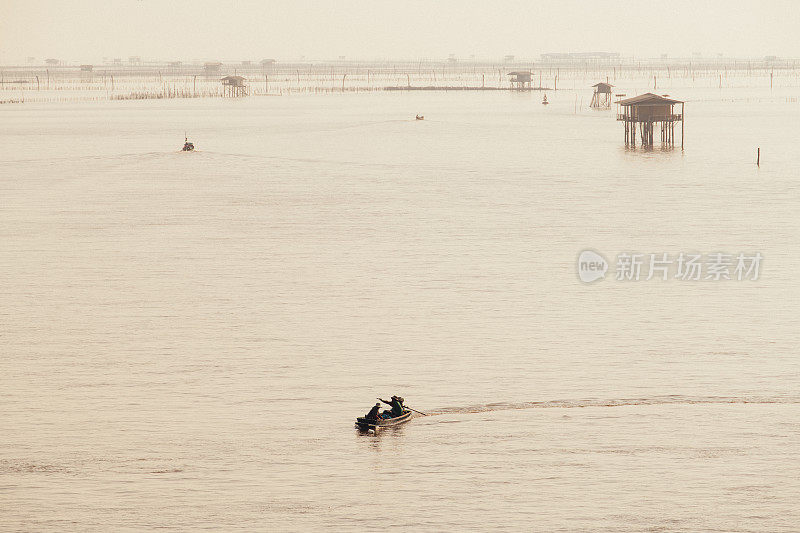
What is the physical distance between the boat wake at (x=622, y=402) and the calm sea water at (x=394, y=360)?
97 mm

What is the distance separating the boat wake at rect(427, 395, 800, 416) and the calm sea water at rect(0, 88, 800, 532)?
10 cm

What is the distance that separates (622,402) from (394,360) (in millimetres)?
7730

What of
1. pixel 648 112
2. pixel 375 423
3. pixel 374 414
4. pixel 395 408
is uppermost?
pixel 648 112

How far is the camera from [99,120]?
159500mm

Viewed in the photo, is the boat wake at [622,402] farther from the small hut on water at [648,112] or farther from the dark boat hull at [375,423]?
the small hut on water at [648,112]

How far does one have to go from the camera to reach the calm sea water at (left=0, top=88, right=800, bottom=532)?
25.8 metres

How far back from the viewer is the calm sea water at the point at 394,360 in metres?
25.8

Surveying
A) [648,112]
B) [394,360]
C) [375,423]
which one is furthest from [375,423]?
[648,112]

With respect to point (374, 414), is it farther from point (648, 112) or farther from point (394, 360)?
point (648, 112)

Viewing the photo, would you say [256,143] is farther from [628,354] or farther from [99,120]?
[628,354]

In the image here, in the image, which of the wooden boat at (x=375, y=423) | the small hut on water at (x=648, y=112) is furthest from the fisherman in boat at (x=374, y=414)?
the small hut on water at (x=648, y=112)

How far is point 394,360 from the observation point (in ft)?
119

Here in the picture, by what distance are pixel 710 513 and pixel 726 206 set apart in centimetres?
4596

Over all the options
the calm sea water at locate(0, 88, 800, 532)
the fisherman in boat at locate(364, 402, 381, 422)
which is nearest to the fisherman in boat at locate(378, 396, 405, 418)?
the fisherman in boat at locate(364, 402, 381, 422)
